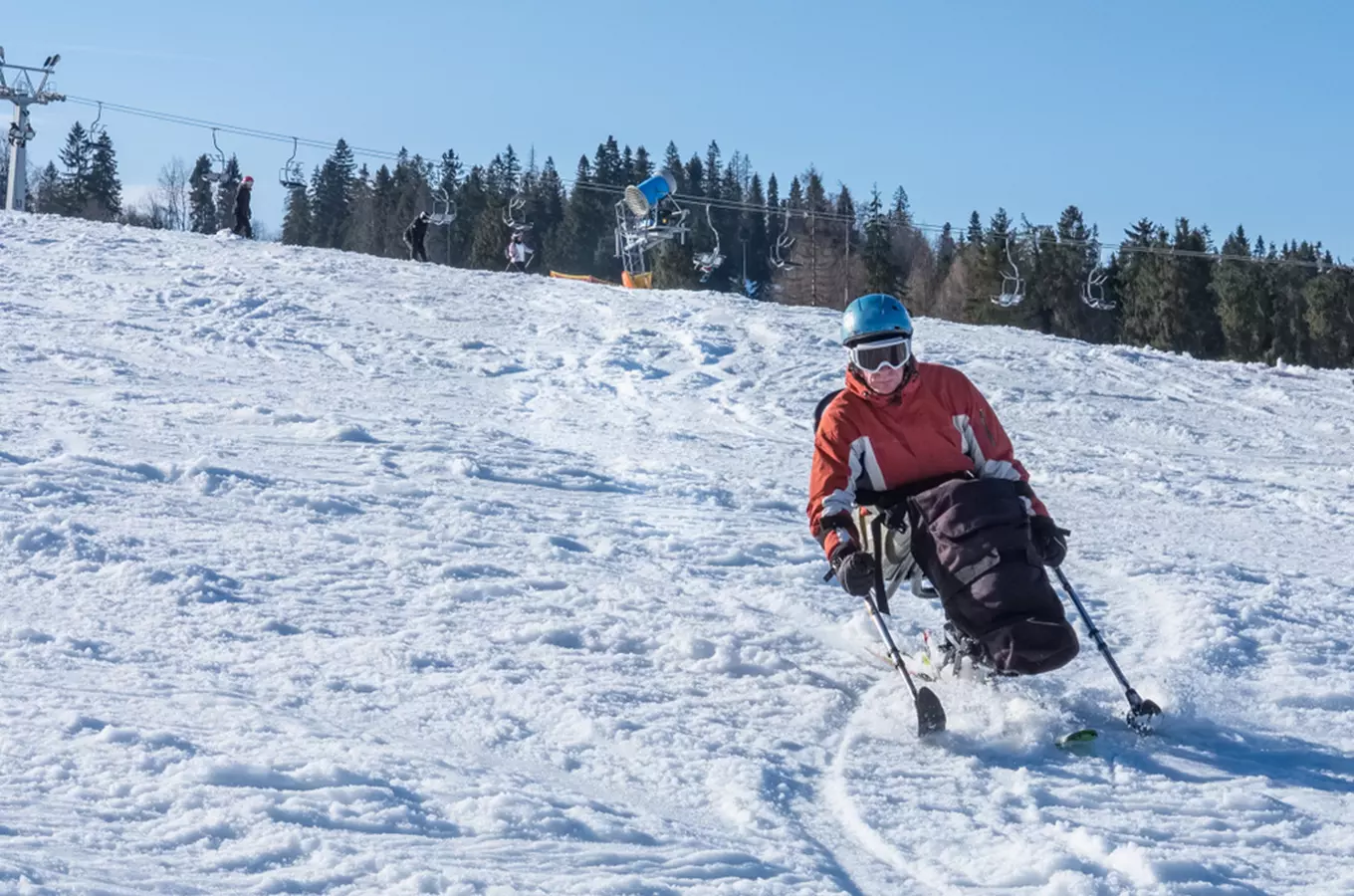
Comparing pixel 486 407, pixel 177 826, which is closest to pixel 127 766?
pixel 177 826

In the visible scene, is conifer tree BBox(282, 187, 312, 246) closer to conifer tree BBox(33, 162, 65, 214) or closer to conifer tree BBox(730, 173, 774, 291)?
conifer tree BBox(33, 162, 65, 214)

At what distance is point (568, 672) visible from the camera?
5367 mm

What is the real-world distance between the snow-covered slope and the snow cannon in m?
17.1

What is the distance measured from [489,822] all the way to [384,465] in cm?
584

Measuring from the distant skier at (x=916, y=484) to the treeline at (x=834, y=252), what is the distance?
29.9 meters

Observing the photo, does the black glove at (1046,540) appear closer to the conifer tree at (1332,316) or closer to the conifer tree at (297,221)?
the conifer tree at (1332,316)

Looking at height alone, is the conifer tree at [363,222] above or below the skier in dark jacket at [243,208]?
above

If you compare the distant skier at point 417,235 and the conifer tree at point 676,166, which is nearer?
the distant skier at point 417,235

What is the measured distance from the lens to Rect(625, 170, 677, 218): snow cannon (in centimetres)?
2952

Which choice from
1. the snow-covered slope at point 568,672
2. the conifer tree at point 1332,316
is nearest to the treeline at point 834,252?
the conifer tree at point 1332,316

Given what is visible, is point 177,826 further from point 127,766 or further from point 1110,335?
point 1110,335

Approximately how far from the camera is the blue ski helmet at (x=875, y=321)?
211 inches

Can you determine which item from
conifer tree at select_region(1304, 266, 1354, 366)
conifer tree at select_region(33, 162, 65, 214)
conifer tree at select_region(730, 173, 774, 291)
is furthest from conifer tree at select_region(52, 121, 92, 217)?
conifer tree at select_region(1304, 266, 1354, 366)

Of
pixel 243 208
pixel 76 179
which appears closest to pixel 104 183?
pixel 76 179
